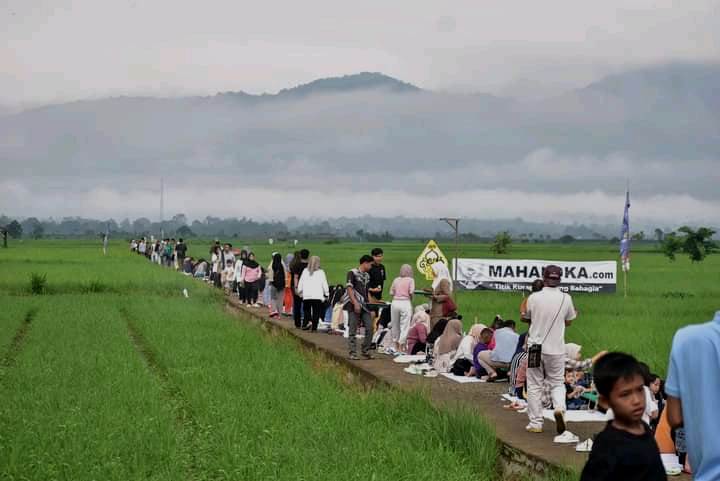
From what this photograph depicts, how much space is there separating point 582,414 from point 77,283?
26.7 m

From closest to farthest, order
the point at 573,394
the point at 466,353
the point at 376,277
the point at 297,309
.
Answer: the point at 573,394
the point at 466,353
the point at 376,277
the point at 297,309

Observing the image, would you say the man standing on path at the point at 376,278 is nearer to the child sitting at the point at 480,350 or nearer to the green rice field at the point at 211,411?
the green rice field at the point at 211,411

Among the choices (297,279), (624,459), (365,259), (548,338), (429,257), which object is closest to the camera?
(624,459)

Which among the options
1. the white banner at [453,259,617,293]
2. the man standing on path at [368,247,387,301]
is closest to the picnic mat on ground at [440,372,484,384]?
the man standing on path at [368,247,387,301]

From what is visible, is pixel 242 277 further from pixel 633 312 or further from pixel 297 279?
pixel 633 312

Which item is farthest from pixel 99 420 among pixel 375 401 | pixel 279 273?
pixel 279 273

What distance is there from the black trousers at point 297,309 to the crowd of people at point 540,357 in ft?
0.08

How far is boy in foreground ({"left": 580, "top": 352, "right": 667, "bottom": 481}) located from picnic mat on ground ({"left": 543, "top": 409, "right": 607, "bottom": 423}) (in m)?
5.37

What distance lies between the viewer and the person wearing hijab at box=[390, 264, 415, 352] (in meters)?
14.8

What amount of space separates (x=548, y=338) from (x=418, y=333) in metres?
5.49

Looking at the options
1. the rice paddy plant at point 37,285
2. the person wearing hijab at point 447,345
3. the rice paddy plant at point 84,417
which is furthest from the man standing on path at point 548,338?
the rice paddy plant at point 37,285

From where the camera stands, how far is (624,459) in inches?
148

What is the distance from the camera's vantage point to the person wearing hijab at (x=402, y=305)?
48.6 ft

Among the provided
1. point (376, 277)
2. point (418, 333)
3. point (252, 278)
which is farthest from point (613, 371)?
point (252, 278)
